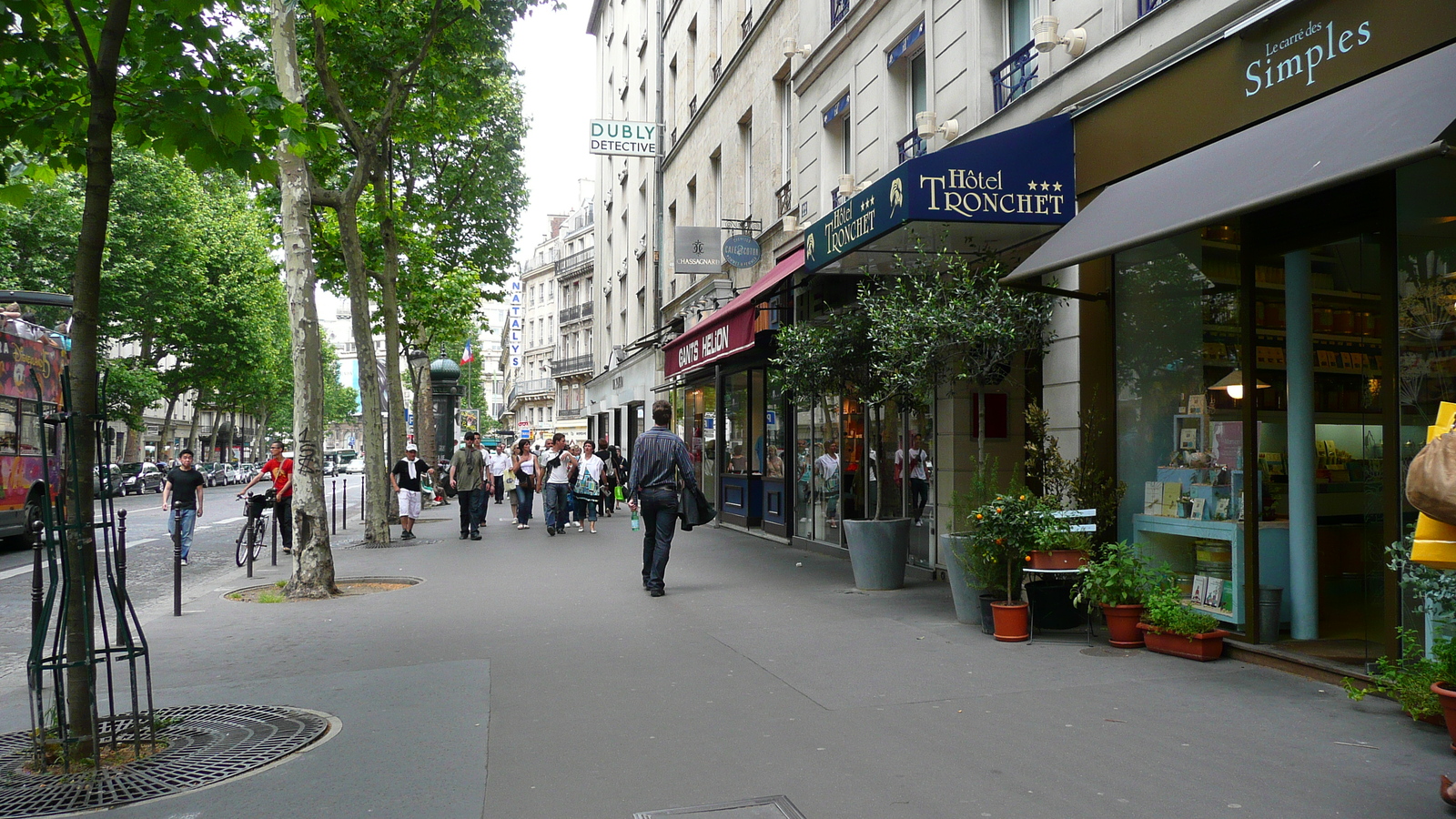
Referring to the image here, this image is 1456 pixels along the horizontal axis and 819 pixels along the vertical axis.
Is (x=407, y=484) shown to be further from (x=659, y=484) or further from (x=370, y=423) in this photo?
(x=659, y=484)

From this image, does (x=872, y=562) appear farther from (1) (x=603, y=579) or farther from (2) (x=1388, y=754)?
(2) (x=1388, y=754)

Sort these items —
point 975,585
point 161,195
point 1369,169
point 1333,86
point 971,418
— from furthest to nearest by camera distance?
point 161,195 → point 971,418 → point 975,585 → point 1333,86 → point 1369,169

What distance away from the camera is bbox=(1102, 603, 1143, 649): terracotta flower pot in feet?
23.0

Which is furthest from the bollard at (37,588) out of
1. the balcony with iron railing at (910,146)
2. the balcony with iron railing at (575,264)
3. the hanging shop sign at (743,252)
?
the balcony with iron railing at (575,264)

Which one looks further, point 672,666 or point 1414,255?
point 672,666

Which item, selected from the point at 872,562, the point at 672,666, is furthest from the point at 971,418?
the point at 672,666

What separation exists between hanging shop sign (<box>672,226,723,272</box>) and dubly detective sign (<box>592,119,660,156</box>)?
533cm

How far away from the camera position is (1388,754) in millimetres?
4547

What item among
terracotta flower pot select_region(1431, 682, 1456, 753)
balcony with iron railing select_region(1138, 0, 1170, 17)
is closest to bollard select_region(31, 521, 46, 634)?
terracotta flower pot select_region(1431, 682, 1456, 753)

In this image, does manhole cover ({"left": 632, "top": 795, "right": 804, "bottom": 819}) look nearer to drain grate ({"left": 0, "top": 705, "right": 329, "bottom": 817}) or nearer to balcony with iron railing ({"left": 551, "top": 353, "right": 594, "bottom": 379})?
drain grate ({"left": 0, "top": 705, "right": 329, "bottom": 817})

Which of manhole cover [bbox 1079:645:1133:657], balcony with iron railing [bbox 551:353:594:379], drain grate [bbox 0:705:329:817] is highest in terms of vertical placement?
balcony with iron railing [bbox 551:353:594:379]

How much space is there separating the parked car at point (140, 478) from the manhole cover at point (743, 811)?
38190mm

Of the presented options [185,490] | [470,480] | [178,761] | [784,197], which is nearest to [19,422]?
[185,490]

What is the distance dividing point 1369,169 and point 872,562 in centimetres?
627
